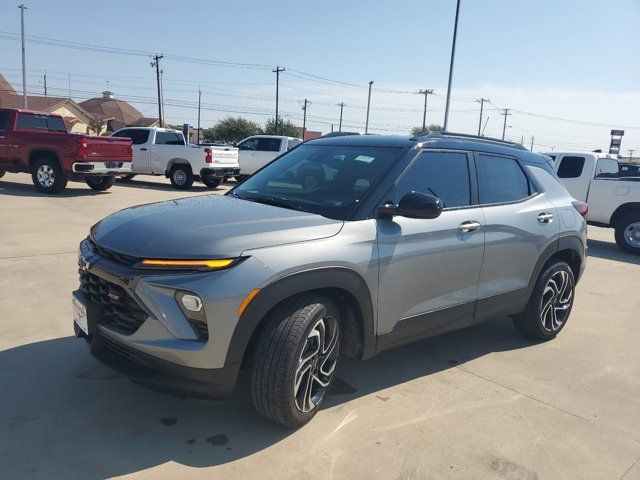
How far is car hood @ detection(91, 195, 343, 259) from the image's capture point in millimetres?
2693

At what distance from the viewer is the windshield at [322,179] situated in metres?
3.39

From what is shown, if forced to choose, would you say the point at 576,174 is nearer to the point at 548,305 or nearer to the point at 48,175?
the point at 548,305

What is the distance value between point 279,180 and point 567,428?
101 inches

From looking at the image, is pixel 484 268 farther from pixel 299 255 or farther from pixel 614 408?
pixel 299 255

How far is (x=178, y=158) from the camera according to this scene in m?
16.7

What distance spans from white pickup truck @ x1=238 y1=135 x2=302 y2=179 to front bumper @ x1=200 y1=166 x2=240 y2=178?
6.50 ft

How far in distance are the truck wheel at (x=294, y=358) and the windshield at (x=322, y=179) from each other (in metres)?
0.64

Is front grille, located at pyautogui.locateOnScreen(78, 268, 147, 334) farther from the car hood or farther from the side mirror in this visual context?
the side mirror

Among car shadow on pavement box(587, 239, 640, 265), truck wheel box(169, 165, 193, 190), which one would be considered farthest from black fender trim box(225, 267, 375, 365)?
truck wheel box(169, 165, 193, 190)

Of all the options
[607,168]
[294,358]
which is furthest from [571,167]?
[294,358]

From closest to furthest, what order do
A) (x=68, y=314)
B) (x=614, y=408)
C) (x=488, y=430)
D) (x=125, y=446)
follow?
1. (x=125, y=446)
2. (x=488, y=430)
3. (x=614, y=408)
4. (x=68, y=314)

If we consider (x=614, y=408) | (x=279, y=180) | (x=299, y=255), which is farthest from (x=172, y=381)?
(x=614, y=408)

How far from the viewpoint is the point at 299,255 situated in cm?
283

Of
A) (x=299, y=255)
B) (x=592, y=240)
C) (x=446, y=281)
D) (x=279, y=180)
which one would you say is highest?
(x=279, y=180)
